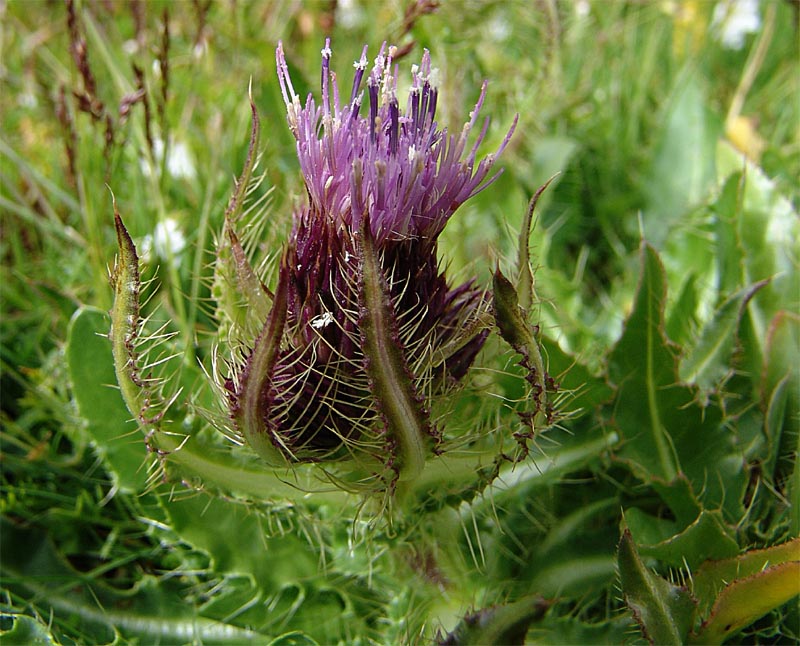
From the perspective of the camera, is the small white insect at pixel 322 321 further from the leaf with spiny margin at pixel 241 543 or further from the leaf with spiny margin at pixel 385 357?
the leaf with spiny margin at pixel 241 543

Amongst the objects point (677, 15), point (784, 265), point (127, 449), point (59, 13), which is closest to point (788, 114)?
point (677, 15)

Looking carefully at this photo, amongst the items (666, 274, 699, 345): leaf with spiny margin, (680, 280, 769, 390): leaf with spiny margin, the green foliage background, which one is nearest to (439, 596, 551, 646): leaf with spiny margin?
the green foliage background

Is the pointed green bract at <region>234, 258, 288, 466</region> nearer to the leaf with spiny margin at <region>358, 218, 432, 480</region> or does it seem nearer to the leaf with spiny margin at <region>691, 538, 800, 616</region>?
the leaf with spiny margin at <region>358, 218, 432, 480</region>

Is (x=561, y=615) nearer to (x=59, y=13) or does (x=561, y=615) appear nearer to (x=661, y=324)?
(x=661, y=324)

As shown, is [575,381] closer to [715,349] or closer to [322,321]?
[715,349]

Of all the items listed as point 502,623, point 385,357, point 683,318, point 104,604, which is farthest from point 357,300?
point 683,318

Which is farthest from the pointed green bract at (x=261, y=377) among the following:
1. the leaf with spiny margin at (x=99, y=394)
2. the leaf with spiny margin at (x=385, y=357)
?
the leaf with spiny margin at (x=99, y=394)
